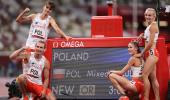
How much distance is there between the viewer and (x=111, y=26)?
28.7 ft

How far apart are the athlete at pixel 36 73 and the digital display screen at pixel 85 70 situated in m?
0.23

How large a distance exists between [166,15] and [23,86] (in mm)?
2675

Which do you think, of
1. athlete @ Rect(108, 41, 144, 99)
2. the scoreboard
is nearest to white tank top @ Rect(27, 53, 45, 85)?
the scoreboard

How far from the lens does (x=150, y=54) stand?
795 centimetres

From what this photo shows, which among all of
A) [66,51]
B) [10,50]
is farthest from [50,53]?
[10,50]

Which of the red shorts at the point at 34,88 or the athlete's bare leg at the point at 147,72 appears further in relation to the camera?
the red shorts at the point at 34,88

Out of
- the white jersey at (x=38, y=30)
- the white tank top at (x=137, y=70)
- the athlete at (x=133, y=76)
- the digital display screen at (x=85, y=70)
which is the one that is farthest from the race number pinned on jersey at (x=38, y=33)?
the white tank top at (x=137, y=70)

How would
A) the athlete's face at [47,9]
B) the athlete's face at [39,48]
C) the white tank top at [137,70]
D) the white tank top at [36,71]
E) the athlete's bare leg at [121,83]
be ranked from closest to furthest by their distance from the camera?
the athlete's bare leg at [121,83], the white tank top at [137,70], the athlete's face at [39,48], the white tank top at [36,71], the athlete's face at [47,9]

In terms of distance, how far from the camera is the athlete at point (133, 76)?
780 cm

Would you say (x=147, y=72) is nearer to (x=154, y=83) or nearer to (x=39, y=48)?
(x=154, y=83)

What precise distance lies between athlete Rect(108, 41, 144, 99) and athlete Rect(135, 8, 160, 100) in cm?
9

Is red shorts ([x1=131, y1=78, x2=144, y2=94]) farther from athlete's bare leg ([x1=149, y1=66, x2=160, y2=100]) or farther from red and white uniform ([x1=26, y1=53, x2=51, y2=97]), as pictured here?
red and white uniform ([x1=26, y1=53, x2=51, y2=97])

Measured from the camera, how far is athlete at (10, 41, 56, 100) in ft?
27.0

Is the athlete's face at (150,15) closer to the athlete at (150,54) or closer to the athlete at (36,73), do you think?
the athlete at (150,54)
